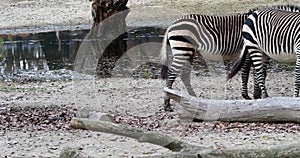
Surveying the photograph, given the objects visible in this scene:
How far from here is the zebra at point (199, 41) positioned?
32.7ft

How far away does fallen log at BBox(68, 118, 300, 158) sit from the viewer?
15.1ft

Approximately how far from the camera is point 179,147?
16.1 feet

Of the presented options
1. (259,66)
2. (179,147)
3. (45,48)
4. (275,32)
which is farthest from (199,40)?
(45,48)

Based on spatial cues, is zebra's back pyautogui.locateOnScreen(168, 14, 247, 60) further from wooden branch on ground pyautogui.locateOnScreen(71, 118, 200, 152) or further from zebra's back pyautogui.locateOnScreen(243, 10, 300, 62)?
wooden branch on ground pyautogui.locateOnScreen(71, 118, 200, 152)

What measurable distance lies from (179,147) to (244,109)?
3417mm

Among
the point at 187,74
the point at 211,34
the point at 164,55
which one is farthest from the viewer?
the point at 187,74

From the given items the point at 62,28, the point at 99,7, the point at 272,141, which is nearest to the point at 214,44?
the point at 272,141

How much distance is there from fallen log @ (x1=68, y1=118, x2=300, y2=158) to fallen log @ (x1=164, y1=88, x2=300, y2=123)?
3.26 m

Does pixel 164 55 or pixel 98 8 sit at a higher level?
pixel 98 8

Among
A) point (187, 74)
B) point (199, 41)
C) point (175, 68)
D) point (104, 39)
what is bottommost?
point (104, 39)

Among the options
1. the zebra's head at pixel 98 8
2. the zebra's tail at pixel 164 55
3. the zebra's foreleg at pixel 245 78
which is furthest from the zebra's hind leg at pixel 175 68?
the zebra's head at pixel 98 8

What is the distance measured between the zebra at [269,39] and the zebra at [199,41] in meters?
0.39

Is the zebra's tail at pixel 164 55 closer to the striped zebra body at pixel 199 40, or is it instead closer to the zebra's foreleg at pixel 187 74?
the striped zebra body at pixel 199 40

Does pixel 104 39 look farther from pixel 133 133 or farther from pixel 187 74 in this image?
pixel 133 133
